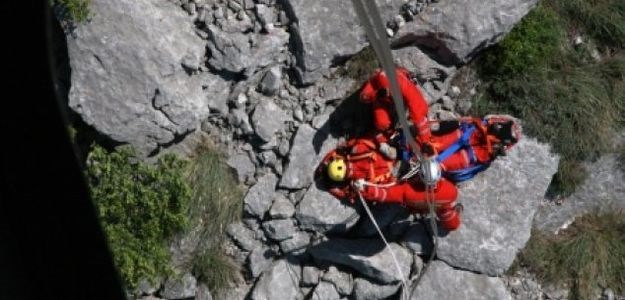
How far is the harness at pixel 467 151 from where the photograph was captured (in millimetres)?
6301

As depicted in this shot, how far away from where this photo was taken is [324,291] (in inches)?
268

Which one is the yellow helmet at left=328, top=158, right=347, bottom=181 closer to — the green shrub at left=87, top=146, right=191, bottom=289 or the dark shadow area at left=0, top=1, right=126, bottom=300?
the green shrub at left=87, top=146, right=191, bottom=289

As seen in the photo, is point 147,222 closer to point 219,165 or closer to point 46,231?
point 219,165

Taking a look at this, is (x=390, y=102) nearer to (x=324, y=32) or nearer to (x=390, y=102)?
(x=390, y=102)

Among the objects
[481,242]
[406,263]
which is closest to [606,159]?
[481,242]

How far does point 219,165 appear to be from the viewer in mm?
6355

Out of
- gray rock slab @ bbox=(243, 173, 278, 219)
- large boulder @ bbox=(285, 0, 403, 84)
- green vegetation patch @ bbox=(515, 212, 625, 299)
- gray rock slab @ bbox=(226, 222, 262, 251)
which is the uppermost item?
large boulder @ bbox=(285, 0, 403, 84)

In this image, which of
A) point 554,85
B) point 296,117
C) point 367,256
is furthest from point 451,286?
point 296,117

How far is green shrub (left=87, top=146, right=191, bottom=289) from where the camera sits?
6000mm

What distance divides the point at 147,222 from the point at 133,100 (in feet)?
2.83

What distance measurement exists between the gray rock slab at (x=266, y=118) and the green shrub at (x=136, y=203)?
1.90ft

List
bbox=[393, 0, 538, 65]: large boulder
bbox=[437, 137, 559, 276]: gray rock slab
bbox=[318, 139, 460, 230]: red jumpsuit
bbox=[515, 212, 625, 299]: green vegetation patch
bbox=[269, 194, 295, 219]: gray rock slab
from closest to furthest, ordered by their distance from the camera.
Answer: bbox=[318, 139, 460, 230]: red jumpsuit
bbox=[393, 0, 538, 65]: large boulder
bbox=[269, 194, 295, 219]: gray rock slab
bbox=[437, 137, 559, 276]: gray rock slab
bbox=[515, 212, 625, 299]: green vegetation patch

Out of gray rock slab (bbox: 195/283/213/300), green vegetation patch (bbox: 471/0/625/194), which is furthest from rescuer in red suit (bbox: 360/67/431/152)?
gray rock slab (bbox: 195/283/213/300)

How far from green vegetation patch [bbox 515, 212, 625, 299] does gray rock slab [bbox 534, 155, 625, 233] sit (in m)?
0.09
